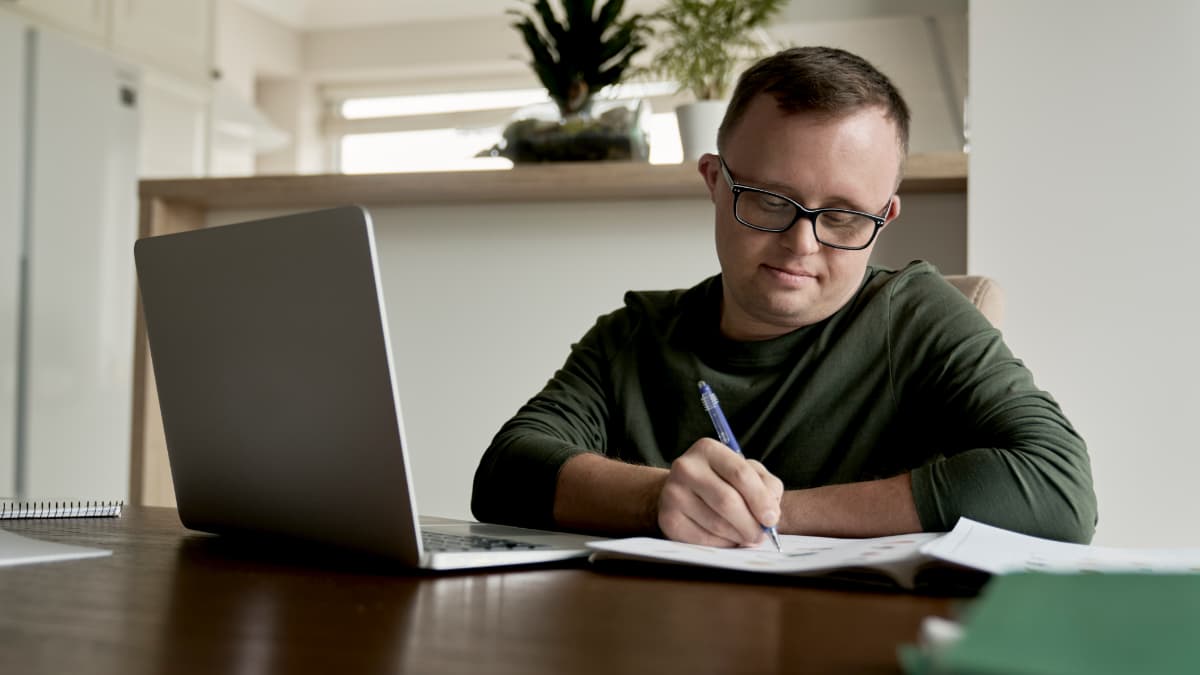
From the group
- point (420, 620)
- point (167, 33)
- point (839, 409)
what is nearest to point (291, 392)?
point (420, 620)

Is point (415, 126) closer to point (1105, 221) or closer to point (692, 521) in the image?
point (1105, 221)

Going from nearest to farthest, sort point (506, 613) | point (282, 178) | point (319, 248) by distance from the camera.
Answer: point (506, 613), point (319, 248), point (282, 178)

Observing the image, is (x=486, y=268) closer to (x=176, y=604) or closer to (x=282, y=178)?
(x=282, y=178)

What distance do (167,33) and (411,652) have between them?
486cm

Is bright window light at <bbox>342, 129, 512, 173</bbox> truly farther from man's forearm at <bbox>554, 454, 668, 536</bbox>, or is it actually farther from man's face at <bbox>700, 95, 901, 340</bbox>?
man's forearm at <bbox>554, 454, 668, 536</bbox>

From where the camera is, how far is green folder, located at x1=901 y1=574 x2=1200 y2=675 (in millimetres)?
335

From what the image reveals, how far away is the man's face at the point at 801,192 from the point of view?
1.25 meters

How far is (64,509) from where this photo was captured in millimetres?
Answer: 1167

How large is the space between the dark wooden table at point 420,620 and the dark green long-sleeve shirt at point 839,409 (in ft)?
1.20

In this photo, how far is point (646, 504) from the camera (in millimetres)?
1038

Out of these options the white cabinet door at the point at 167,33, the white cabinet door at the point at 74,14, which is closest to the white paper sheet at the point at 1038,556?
the white cabinet door at the point at 74,14

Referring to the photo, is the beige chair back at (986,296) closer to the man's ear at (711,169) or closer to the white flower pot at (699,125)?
the man's ear at (711,169)

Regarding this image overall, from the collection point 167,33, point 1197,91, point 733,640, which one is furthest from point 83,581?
point 167,33

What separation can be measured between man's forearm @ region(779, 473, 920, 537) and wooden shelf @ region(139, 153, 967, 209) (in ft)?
3.36
